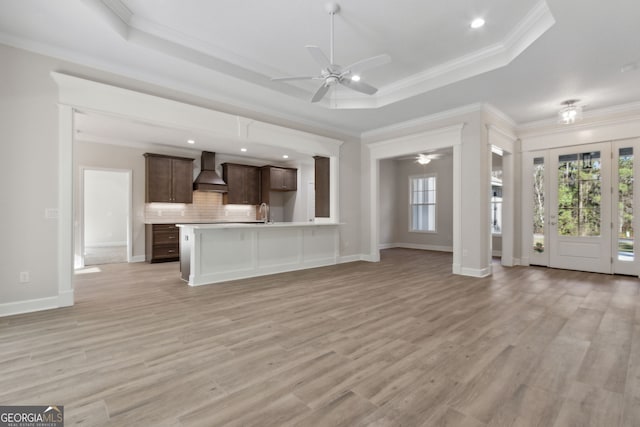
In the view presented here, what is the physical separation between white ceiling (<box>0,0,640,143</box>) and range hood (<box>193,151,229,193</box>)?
363cm

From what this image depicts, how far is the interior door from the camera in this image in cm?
558

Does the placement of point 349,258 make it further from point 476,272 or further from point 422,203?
point 422,203

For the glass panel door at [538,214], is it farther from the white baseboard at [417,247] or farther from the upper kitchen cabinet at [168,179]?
the upper kitchen cabinet at [168,179]

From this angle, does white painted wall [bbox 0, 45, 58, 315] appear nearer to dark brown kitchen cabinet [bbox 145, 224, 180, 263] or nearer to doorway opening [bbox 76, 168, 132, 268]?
dark brown kitchen cabinet [bbox 145, 224, 180, 263]

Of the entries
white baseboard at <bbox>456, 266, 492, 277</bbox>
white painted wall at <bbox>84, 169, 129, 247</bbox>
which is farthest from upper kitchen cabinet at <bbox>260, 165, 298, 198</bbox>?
white baseboard at <bbox>456, 266, 492, 277</bbox>

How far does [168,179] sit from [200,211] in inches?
51.6

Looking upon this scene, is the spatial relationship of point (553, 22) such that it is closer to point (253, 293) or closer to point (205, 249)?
point (253, 293)

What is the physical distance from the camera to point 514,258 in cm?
650

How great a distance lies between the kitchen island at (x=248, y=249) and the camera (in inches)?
185

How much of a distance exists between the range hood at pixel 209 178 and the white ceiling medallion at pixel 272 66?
4.23 meters

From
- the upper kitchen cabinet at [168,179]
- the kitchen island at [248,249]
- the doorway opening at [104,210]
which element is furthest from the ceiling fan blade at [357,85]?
the doorway opening at [104,210]

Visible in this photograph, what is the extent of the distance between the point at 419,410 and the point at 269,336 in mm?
1444

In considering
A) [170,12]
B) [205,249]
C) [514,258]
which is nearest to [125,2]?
[170,12]

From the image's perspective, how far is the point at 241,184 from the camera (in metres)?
9.13
